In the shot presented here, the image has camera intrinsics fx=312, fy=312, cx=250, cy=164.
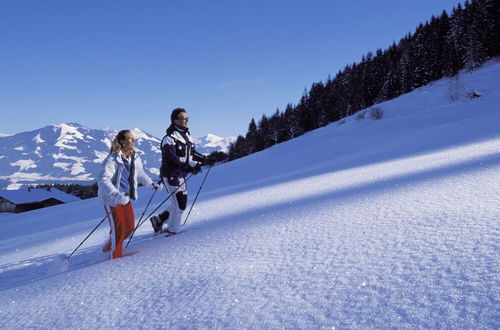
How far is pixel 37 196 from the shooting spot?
2104 inches

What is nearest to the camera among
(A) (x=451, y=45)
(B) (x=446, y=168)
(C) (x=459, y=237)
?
(C) (x=459, y=237)

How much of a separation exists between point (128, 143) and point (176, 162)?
86 centimetres

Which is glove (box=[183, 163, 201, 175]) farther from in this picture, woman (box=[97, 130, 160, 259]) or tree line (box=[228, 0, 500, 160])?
tree line (box=[228, 0, 500, 160])

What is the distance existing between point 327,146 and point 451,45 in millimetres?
40952

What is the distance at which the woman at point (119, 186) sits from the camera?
3.80 m

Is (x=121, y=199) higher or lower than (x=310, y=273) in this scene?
higher

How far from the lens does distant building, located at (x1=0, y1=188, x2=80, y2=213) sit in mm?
49469

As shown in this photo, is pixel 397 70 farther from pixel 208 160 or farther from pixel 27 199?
pixel 27 199

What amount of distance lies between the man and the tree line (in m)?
47.1

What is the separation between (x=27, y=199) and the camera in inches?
2026

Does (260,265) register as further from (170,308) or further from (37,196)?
(37,196)

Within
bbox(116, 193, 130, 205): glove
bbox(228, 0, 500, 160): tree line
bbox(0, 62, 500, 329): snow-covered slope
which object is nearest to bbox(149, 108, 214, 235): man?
bbox(0, 62, 500, 329): snow-covered slope

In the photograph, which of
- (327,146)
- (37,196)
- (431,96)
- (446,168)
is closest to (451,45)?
(431,96)

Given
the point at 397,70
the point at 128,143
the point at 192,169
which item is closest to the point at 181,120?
the point at 192,169
